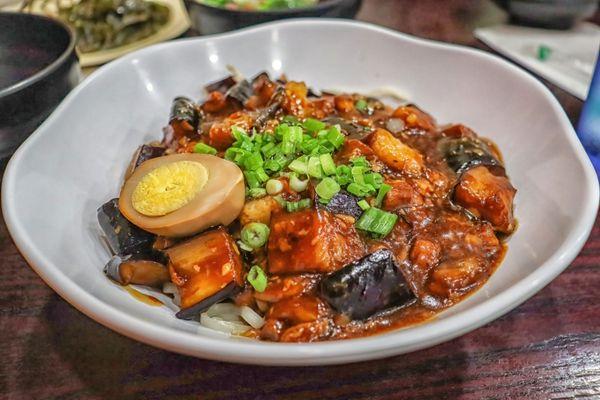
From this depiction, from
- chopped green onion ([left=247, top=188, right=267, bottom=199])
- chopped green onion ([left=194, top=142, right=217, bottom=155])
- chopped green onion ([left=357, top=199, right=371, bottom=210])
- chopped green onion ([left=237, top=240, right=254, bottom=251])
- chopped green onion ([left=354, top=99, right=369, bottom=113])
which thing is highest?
chopped green onion ([left=194, top=142, right=217, bottom=155])

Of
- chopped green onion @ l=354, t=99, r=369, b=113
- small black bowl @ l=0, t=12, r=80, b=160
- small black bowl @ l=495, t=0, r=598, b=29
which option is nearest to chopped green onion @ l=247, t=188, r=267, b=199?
chopped green onion @ l=354, t=99, r=369, b=113

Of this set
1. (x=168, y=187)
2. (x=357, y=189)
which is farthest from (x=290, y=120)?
(x=168, y=187)

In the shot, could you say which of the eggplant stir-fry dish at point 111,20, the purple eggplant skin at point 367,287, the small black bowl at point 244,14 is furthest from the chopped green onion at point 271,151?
the eggplant stir-fry dish at point 111,20

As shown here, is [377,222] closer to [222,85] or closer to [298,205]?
[298,205]

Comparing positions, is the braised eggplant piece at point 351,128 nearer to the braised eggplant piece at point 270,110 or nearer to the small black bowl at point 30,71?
the braised eggplant piece at point 270,110

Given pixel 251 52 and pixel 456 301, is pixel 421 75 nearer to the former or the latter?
pixel 251 52

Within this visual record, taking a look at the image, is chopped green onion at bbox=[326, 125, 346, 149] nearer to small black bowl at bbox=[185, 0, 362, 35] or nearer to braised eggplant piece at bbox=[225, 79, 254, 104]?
braised eggplant piece at bbox=[225, 79, 254, 104]
